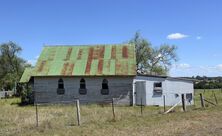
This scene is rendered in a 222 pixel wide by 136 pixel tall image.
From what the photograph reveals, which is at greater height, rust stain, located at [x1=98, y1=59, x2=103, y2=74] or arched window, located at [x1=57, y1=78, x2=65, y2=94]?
rust stain, located at [x1=98, y1=59, x2=103, y2=74]

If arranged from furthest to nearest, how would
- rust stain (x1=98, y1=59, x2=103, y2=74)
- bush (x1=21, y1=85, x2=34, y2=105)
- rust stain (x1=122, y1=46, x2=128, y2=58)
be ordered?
bush (x1=21, y1=85, x2=34, y2=105)
rust stain (x1=122, y1=46, x2=128, y2=58)
rust stain (x1=98, y1=59, x2=103, y2=74)

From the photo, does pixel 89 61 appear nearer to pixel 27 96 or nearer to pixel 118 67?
pixel 118 67

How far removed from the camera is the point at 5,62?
297 ft

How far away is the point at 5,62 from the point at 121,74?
57178 mm

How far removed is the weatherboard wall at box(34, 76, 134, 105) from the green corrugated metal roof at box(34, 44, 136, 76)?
0.74 meters

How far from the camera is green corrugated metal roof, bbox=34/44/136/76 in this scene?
132 feet

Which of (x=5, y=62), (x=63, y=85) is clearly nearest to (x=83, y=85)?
(x=63, y=85)

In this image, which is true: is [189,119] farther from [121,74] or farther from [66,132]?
[121,74]

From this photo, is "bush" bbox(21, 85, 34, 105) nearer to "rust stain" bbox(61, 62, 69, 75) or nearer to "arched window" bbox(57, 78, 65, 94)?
"arched window" bbox(57, 78, 65, 94)

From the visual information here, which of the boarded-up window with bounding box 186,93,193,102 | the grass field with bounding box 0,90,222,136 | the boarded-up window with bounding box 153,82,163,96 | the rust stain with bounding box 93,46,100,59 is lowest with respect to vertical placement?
the grass field with bounding box 0,90,222,136

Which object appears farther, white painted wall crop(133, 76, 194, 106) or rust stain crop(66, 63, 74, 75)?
rust stain crop(66, 63, 74, 75)

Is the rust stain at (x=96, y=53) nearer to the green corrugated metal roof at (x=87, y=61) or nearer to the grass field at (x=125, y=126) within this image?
the green corrugated metal roof at (x=87, y=61)

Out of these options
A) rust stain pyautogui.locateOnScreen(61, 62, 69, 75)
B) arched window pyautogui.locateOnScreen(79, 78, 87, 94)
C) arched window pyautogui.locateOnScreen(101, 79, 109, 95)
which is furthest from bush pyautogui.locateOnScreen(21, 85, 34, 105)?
arched window pyautogui.locateOnScreen(101, 79, 109, 95)

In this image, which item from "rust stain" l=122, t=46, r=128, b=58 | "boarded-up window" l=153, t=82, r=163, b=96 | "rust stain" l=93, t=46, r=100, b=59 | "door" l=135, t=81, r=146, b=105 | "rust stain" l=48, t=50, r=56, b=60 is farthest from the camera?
"rust stain" l=48, t=50, r=56, b=60
